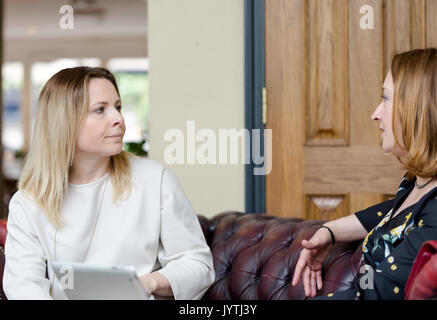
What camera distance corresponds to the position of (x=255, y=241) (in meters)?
2.00

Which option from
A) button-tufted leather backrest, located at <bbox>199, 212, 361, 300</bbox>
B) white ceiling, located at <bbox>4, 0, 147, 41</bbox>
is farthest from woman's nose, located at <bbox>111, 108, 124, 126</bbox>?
white ceiling, located at <bbox>4, 0, 147, 41</bbox>

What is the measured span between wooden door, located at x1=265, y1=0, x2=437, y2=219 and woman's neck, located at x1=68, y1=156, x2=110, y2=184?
124 cm

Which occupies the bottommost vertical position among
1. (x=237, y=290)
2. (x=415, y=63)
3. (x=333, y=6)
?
(x=237, y=290)

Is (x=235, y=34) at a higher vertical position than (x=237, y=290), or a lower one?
higher

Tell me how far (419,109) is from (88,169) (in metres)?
0.98

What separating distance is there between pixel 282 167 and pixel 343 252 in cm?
111

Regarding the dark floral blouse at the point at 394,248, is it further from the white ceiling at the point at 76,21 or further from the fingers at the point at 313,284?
the white ceiling at the point at 76,21

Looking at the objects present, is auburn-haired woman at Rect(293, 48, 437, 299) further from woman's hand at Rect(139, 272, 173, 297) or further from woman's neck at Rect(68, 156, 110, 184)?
woman's neck at Rect(68, 156, 110, 184)

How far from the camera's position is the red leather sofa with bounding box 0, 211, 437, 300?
1727 mm

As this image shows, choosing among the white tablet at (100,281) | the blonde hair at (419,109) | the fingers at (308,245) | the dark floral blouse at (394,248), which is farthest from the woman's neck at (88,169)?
the blonde hair at (419,109)

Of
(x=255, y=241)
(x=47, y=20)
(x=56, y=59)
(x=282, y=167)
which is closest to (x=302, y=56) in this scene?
(x=282, y=167)

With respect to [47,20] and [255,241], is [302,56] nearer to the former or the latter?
[255,241]

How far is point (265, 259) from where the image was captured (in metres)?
1.91

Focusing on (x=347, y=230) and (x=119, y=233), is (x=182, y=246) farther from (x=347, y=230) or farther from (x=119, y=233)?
(x=347, y=230)
